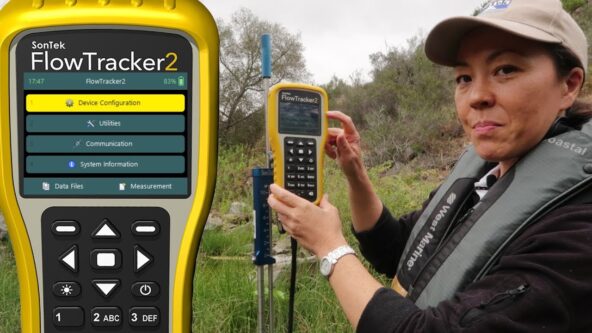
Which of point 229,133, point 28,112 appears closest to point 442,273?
point 28,112

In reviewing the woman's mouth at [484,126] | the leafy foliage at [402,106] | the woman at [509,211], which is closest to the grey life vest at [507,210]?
the woman at [509,211]

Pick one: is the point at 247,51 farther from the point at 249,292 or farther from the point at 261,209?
the point at 261,209

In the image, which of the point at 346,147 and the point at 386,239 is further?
the point at 386,239

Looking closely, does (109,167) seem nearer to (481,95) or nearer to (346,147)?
(481,95)

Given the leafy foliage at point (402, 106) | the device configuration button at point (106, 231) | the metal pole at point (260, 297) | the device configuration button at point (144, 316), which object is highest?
the leafy foliage at point (402, 106)

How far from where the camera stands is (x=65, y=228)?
824 mm

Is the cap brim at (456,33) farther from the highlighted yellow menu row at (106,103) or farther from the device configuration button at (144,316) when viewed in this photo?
the device configuration button at (144,316)

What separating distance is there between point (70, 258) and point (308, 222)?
0.91 metres

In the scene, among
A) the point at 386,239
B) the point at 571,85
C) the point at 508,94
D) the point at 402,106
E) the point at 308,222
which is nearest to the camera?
the point at 508,94

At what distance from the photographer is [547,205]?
4.55 ft

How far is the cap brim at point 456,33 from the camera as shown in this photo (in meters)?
1.40

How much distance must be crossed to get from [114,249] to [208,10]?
403 mm

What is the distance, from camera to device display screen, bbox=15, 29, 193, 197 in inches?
32.1

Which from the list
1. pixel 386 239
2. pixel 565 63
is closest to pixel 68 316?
pixel 565 63
